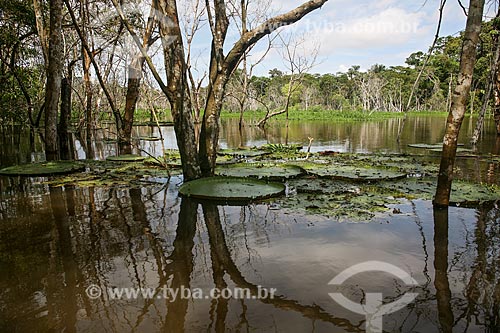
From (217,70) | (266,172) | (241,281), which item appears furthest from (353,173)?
(241,281)

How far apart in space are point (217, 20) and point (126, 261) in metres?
4.83

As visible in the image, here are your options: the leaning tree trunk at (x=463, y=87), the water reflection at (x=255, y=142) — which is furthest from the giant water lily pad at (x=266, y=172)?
the leaning tree trunk at (x=463, y=87)

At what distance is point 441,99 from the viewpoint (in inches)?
2072

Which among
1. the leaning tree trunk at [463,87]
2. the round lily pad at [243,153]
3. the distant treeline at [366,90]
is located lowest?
the round lily pad at [243,153]

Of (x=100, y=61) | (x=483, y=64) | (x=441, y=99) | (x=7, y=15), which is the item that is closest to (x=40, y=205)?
(x=7, y=15)

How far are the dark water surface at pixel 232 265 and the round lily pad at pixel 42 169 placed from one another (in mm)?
1798

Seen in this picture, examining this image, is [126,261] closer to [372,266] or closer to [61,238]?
[61,238]

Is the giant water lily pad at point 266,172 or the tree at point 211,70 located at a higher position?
the tree at point 211,70

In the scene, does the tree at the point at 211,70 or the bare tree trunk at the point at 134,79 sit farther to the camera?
the bare tree trunk at the point at 134,79

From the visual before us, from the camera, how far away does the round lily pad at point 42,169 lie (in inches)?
269

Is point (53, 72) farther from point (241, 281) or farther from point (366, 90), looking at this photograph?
point (366, 90)

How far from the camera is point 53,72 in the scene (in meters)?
8.56

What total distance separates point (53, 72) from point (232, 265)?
25.3 feet

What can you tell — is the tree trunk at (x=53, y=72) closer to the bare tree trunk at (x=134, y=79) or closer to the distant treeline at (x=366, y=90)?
the bare tree trunk at (x=134, y=79)
